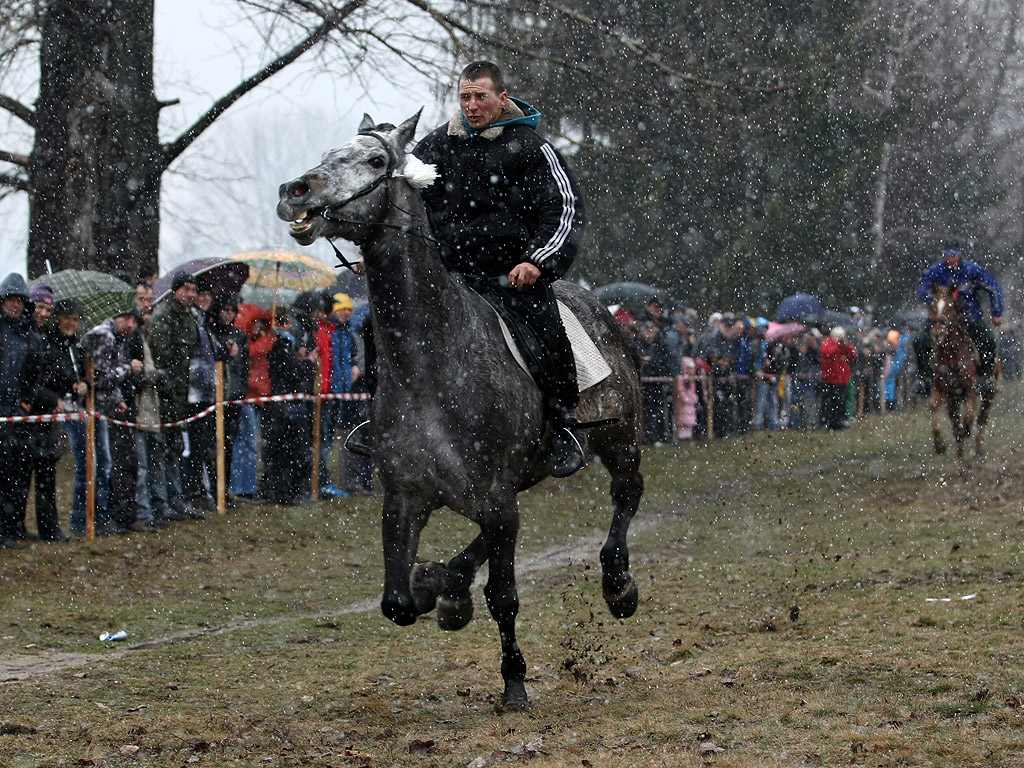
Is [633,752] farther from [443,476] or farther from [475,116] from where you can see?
[475,116]

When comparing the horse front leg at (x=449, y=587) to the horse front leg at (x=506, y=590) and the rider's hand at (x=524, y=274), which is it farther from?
the rider's hand at (x=524, y=274)

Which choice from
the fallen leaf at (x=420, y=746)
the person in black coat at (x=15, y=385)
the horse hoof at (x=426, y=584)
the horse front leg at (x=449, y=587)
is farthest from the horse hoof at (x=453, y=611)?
the person in black coat at (x=15, y=385)

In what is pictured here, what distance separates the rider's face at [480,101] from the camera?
7379 millimetres

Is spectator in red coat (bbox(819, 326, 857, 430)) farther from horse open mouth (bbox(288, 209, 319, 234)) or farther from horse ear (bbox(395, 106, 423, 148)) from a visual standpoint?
horse open mouth (bbox(288, 209, 319, 234))

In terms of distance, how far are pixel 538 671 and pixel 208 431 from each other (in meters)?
7.49

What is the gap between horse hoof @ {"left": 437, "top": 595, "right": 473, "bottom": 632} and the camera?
737 cm

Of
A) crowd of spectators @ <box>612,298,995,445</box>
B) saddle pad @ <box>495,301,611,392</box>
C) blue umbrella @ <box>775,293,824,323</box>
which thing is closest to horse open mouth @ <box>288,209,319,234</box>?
saddle pad @ <box>495,301,611,392</box>

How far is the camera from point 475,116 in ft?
24.4

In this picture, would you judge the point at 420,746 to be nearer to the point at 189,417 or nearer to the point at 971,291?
the point at 189,417

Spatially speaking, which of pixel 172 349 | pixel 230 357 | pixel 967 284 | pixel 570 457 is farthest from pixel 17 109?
pixel 570 457

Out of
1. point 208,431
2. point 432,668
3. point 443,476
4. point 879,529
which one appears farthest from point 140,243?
point 443,476

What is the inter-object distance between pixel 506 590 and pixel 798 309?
24.7 meters

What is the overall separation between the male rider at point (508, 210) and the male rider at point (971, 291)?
1304cm

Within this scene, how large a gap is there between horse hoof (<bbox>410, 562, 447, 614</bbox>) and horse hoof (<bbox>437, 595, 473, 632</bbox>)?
0.15 meters
